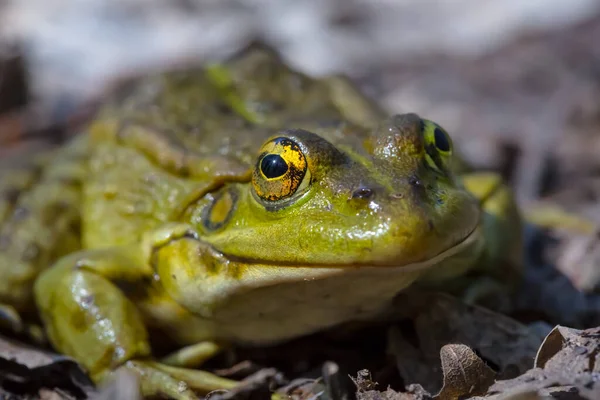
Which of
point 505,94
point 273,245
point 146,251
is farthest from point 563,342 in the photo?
point 505,94

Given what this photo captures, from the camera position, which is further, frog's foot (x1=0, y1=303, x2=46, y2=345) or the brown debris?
frog's foot (x1=0, y1=303, x2=46, y2=345)

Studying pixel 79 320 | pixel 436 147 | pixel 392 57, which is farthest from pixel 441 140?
pixel 392 57

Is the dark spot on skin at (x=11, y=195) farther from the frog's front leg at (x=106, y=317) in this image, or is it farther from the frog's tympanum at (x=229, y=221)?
the frog's front leg at (x=106, y=317)

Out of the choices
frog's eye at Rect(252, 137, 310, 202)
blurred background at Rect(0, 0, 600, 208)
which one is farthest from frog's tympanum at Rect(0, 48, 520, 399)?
blurred background at Rect(0, 0, 600, 208)

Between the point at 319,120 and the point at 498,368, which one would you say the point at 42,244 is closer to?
the point at 319,120

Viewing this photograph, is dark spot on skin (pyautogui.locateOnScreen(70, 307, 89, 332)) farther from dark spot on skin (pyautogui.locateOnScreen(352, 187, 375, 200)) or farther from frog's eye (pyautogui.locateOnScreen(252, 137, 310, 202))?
dark spot on skin (pyautogui.locateOnScreen(352, 187, 375, 200))

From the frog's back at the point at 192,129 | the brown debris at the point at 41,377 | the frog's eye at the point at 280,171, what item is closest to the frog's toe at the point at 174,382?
the brown debris at the point at 41,377

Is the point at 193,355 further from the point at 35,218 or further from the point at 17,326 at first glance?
the point at 35,218
